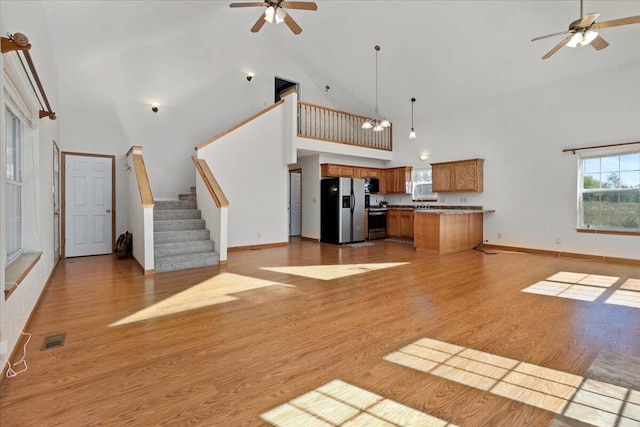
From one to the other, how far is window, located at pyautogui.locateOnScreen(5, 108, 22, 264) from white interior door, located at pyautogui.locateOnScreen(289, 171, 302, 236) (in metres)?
7.02

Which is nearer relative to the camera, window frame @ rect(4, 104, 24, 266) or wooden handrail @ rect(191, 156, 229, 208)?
window frame @ rect(4, 104, 24, 266)

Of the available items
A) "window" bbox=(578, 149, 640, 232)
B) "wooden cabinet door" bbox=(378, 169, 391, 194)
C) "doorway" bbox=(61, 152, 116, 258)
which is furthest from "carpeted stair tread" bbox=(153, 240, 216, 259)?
"window" bbox=(578, 149, 640, 232)

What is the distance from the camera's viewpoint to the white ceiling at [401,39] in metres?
4.99

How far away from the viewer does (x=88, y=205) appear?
21.6ft

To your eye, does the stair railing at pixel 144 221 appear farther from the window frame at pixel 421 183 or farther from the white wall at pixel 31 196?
the window frame at pixel 421 183

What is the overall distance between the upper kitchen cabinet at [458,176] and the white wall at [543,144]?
0.74 feet

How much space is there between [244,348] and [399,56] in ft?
24.0

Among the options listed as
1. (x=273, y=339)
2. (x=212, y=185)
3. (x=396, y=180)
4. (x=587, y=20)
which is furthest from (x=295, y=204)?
(x=587, y=20)

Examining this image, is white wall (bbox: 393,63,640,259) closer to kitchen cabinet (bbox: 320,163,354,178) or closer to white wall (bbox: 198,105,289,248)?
kitchen cabinet (bbox: 320,163,354,178)

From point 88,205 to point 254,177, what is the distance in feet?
11.3

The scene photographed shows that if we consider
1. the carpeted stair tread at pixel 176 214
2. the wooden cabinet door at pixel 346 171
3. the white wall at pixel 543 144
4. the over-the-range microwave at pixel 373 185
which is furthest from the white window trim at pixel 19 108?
the white wall at pixel 543 144

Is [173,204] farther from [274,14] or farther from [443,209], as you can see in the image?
[443,209]

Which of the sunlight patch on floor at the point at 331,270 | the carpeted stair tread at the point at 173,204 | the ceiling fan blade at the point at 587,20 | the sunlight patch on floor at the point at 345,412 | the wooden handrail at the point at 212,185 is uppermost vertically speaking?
the ceiling fan blade at the point at 587,20

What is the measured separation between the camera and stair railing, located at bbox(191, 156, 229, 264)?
5500 mm
